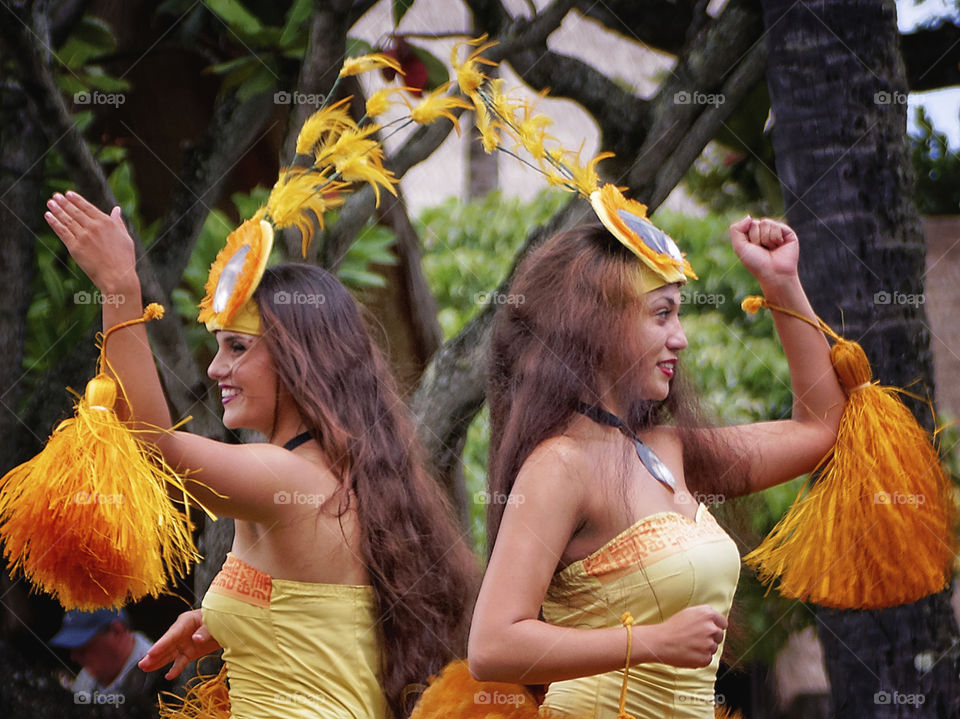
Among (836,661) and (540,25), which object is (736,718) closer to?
Answer: (836,661)

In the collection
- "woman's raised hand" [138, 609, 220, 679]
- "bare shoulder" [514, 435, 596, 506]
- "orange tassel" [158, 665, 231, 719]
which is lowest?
"orange tassel" [158, 665, 231, 719]

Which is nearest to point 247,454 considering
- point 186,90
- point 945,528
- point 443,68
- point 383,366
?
point 383,366

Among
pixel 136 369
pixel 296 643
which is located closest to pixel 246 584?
pixel 296 643

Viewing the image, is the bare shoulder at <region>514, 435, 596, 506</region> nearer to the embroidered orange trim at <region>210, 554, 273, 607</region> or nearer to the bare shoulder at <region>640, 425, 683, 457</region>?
the bare shoulder at <region>640, 425, 683, 457</region>

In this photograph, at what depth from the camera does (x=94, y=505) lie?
1990mm

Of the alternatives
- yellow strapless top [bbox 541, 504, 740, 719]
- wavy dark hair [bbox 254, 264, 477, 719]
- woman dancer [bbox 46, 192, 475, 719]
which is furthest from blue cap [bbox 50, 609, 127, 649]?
yellow strapless top [bbox 541, 504, 740, 719]

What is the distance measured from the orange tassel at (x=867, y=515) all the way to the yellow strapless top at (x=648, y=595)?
15.5 inches

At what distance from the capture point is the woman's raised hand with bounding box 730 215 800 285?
2.28m

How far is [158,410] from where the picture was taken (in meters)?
2.01

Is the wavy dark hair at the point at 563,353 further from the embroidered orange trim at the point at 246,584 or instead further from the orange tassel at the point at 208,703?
the orange tassel at the point at 208,703

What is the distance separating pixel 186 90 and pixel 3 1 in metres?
0.95

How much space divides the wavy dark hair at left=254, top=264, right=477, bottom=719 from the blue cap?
1.79m

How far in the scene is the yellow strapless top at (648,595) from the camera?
A: 6.07ft

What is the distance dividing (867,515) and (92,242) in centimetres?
148
